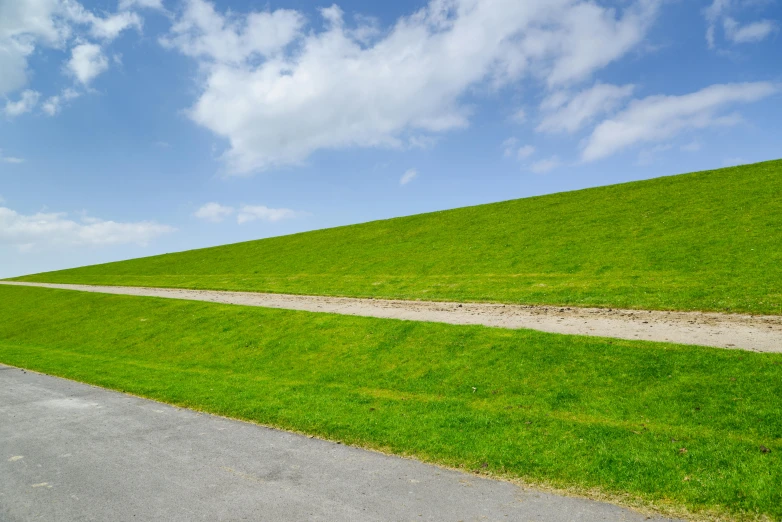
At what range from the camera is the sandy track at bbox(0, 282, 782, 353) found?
15.3m

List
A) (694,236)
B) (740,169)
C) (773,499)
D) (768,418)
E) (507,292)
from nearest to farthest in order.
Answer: (773,499)
(768,418)
(507,292)
(694,236)
(740,169)

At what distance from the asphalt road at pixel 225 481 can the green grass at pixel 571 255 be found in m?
16.1

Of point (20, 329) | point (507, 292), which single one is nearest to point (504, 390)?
point (507, 292)

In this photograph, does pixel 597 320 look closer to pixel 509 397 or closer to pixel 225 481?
pixel 509 397

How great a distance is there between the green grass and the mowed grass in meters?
7.83

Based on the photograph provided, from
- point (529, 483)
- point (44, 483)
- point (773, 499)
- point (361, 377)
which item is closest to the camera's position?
point (773, 499)

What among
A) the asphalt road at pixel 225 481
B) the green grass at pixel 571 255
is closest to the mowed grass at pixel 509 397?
the asphalt road at pixel 225 481

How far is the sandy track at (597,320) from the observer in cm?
1529

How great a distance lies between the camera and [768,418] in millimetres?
10094

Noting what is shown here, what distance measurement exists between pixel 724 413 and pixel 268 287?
3444 cm

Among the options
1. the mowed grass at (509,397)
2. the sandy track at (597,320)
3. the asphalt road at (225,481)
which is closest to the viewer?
the asphalt road at (225,481)

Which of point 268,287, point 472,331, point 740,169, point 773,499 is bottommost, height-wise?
point 773,499

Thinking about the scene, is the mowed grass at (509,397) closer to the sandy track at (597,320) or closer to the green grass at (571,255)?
the sandy track at (597,320)

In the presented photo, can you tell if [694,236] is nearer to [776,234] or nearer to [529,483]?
[776,234]
